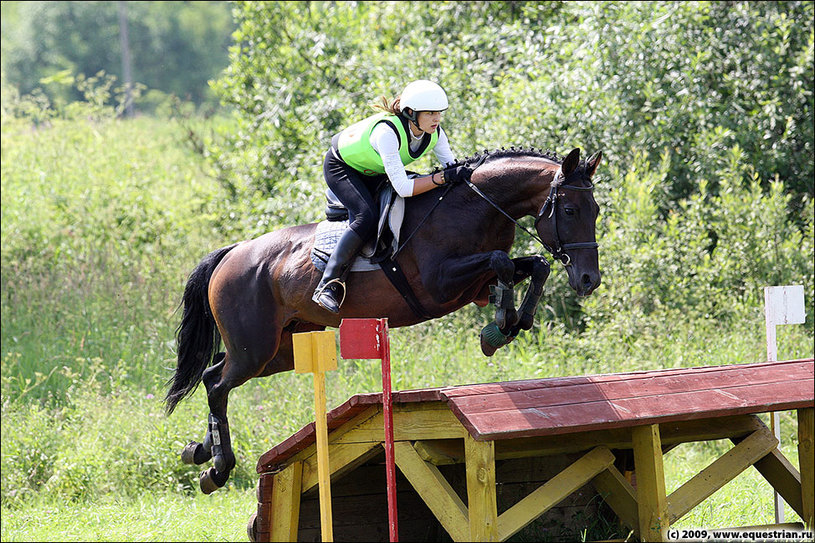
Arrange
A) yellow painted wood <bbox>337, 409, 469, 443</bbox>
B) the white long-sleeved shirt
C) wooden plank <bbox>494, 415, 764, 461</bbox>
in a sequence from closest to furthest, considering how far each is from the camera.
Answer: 1. yellow painted wood <bbox>337, 409, 469, 443</bbox>
2. wooden plank <bbox>494, 415, 764, 461</bbox>
3. the white long-sleeved shirt

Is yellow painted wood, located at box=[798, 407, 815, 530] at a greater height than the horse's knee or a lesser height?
lesser

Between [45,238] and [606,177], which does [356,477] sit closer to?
[606,177]

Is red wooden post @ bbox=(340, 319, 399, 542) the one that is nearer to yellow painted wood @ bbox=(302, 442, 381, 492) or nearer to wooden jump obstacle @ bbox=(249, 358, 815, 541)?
wooden jump obstacle @ bbox=(249, 358, 815, 541)

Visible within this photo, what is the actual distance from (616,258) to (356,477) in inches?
189

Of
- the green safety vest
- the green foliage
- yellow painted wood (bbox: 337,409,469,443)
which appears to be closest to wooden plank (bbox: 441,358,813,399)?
yellow painted wood (bbox: 337,409,469,443)

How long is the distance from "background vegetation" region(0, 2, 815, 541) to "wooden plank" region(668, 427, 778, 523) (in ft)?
2.87

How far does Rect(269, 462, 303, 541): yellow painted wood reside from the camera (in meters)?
4.46

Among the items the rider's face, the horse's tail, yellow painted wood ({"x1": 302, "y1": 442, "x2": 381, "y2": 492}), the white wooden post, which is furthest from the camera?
the horse's tail

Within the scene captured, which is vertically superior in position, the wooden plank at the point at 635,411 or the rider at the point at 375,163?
the rider at the point at 375,163

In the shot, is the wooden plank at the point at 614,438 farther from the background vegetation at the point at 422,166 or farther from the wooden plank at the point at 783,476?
the background vegetation at the point at 422,166

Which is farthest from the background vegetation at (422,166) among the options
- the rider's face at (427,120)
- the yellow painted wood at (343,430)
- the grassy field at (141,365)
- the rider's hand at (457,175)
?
the rider's face at (427,120)

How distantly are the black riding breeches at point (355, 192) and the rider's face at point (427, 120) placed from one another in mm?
422

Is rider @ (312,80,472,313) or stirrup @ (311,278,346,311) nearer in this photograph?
rider @ (312,80,472,313)

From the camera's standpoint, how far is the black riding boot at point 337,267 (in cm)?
494
